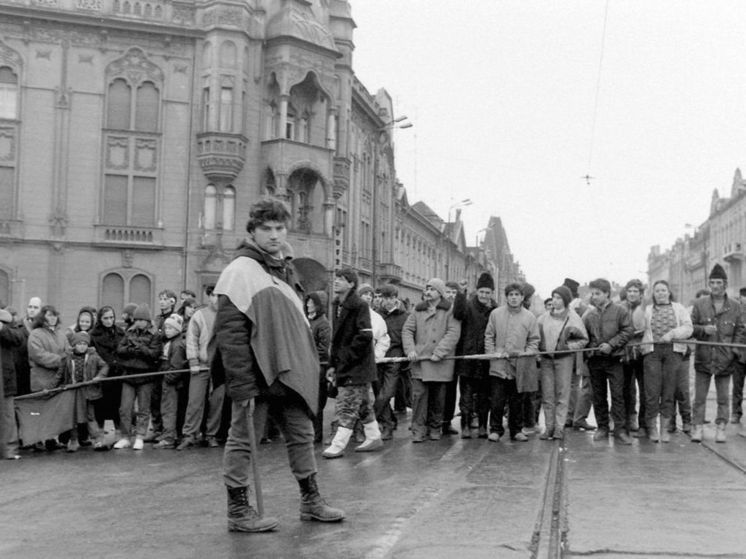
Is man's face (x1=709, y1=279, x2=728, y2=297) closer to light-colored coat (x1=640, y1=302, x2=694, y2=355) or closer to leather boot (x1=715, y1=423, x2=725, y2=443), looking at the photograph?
light-colored coat (x1=640, y1=302, x2=694, y2=355)

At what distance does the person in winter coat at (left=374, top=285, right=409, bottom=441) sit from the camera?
456 inches

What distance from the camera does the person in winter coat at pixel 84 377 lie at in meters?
10.9

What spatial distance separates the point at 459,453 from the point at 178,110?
87.4ft

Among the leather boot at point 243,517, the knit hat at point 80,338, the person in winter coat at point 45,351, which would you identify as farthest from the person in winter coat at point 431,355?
the leather boot at point 243,517

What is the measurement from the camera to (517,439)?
11000 mm

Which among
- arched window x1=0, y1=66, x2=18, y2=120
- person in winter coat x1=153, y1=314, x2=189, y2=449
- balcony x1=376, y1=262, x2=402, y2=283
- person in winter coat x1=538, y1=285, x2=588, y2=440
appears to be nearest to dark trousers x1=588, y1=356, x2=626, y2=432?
person in winter coat x1=538, y1=285, x2=588, y2=440

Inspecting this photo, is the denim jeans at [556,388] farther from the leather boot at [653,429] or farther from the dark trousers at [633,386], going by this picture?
the leather boot at [653,429]

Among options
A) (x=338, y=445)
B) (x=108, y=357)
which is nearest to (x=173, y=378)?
(x=108, y=357)

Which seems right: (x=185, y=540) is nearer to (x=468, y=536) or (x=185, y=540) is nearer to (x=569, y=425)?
(x=468, y=536)

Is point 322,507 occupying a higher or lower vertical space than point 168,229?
lower

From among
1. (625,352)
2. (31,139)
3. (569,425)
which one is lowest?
(569,425)

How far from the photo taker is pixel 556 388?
36.8ft

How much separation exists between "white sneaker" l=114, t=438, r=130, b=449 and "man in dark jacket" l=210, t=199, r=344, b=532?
220 inches

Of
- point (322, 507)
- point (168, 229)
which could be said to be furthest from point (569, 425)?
point (168, 229)
